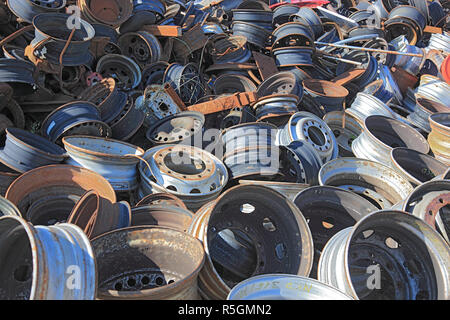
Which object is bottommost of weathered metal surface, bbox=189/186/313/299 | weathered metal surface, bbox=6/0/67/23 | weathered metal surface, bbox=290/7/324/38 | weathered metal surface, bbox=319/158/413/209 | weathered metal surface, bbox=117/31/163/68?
weathered metal surface, bbox=189/186/313/299

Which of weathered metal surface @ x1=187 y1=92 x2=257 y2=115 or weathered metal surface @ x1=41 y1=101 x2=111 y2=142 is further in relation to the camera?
weathered metal surface @ x1=187 y1=92 x2=257 y2=115

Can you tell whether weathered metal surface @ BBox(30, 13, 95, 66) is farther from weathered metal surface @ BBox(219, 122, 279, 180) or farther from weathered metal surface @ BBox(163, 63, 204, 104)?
weathered metal surface @ BBox(219, 122, 279, 180)

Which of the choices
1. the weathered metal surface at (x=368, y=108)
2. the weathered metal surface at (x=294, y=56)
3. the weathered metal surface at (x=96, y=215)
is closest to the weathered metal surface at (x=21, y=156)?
the weathered metal surface at (x=96, y=215)

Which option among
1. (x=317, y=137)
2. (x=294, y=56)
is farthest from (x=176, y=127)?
(x=294, y=56)

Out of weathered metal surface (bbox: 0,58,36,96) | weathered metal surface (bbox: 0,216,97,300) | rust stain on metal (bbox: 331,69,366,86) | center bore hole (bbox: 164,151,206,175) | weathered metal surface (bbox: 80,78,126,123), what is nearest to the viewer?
weathered metal surface (bbox: 0,216,97,300)

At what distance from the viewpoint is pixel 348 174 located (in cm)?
522

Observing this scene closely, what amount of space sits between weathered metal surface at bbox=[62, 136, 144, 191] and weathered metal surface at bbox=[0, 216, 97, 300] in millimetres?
1428

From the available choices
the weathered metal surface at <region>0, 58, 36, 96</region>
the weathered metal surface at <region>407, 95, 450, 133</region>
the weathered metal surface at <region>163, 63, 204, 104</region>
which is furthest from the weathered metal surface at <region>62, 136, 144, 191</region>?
the weathered metal surface at <region>407, 95, 450, 133</region>

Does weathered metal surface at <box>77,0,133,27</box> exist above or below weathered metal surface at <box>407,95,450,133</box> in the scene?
above

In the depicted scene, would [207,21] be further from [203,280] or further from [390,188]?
[203,280]

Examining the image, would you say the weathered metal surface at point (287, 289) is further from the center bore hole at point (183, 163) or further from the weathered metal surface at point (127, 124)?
the weathered metal surface at point (127, 124)

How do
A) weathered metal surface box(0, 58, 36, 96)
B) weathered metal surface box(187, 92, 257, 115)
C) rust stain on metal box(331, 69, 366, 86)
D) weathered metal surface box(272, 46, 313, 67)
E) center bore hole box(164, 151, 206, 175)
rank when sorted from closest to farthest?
weathered metal surface box(0, 58, 36, 96)
center bore hole box(164, 151, 206, 175)
weathered metal surface box(187, 92, 257, 115)
weathered metal surface box(272, 46, 313, 67)
rust stain on metal box(331, 69, 366, 86)

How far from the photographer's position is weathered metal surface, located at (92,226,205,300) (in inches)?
127
